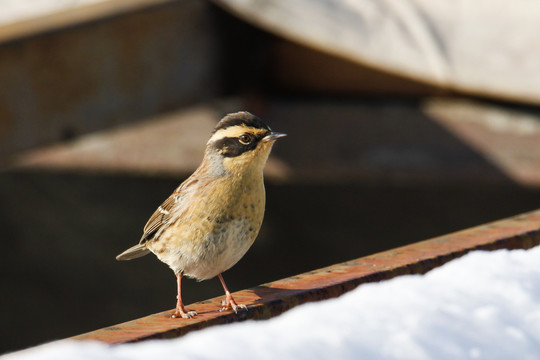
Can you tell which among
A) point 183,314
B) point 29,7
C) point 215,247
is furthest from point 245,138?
point 29,7

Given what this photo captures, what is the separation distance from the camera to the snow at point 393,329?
1.88m

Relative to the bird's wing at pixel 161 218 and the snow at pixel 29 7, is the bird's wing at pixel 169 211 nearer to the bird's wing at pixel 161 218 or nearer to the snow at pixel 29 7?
the bird's wing at pixel 161 218

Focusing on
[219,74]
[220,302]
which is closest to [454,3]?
[219,74]

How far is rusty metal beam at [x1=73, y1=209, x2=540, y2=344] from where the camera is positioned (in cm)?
226

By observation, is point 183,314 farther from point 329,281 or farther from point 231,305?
point 329,281

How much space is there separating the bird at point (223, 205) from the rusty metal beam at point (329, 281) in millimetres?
620

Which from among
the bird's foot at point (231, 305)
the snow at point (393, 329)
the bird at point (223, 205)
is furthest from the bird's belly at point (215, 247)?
the snow at point (393, 329)

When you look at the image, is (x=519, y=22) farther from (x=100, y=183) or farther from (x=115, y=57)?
(x=100, y=183)

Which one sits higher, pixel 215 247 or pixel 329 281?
pixel 329 281

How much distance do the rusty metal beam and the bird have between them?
620mm

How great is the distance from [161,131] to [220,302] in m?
5.36

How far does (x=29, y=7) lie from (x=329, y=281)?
16.1 ft

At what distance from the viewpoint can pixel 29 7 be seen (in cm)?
669

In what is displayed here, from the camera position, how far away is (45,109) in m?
5.86
